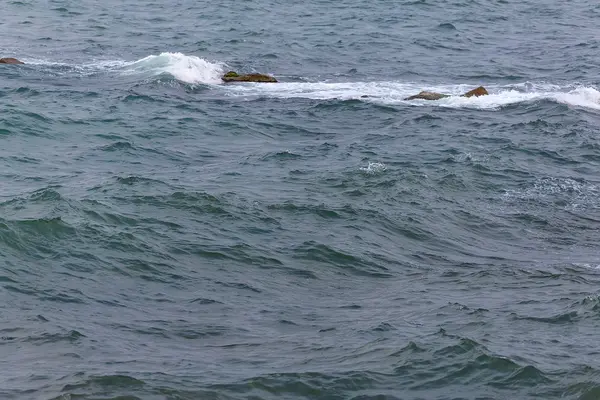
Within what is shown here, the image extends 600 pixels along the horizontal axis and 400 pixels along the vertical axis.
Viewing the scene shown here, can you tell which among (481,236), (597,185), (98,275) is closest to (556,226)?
(481,236)

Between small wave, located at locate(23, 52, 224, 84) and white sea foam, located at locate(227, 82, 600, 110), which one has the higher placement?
small wave, located at locate(23, 52, 224, 84)

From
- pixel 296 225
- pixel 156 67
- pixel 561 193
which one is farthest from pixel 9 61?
pixel 561 193

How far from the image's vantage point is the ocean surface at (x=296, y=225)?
14875 millimetres

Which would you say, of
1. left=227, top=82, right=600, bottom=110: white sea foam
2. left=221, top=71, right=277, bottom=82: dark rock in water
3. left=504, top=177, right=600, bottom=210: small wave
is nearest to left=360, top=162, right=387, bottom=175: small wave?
left=504, top=177, right=600, bottom=210: small wave

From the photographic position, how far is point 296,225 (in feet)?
70.9

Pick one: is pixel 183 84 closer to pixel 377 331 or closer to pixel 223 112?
pixel 223 112

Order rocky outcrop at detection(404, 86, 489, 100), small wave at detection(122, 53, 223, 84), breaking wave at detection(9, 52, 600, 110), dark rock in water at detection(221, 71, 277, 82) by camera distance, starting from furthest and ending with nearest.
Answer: small wave at detection(122, 53, 223, 84), dark rock in water at detection(221, 71, 277, 82), rocky outcrop at detection(404, 86, 489, 100), breaking wave at detection(9, 52, 600, 110)

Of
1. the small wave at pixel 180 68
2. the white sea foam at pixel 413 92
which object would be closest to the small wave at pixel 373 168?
the white sea foam at pixel 413 92

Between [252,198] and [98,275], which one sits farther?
[252,198]

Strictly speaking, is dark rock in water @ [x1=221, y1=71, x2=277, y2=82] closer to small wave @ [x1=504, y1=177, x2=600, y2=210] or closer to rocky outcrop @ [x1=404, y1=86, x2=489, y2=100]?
rocky outcrop @ [x1=404, y1=86, x2=489, y2=100]

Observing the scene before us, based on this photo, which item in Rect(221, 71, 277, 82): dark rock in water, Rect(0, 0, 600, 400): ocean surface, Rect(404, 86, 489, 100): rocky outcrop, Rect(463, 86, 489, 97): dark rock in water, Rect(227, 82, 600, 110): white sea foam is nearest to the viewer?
Rect(0, 0, 600, 400): ocean surface

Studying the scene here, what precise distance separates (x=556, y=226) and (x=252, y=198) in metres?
7.08

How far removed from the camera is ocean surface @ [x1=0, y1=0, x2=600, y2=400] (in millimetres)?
14875

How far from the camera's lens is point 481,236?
71.2ft
